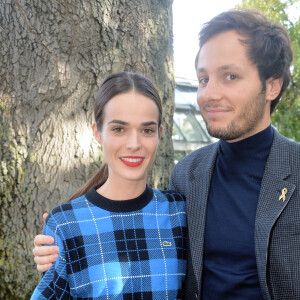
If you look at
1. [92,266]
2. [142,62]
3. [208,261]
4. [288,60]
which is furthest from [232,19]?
[92,266]

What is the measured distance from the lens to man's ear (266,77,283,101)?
2.46 meters

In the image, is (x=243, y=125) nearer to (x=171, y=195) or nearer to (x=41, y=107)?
(x=171, y=195)

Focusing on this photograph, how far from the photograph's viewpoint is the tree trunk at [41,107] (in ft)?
9.55

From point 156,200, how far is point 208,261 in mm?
424

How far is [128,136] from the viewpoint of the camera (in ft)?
6.95

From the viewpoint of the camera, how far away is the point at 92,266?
1994mm

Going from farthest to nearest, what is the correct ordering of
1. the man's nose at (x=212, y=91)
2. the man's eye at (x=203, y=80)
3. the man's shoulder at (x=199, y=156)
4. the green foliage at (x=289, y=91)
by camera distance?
the green foliage at (x=289, y=91), the man's shoulder at (x=199, y=156), the man's eye at (x=203, y=80), the man's nose at (x=212, y=91)

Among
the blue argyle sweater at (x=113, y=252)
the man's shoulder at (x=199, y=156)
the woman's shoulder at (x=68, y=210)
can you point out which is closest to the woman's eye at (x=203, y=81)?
the man's shoulder at (x=199, y=156)

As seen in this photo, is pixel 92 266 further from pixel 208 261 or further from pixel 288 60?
pixel 288 60

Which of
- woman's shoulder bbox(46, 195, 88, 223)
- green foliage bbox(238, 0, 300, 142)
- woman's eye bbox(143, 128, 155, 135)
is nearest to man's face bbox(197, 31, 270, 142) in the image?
woman's eye bbox(143, 128, 155, 135)

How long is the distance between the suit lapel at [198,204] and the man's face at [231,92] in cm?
24

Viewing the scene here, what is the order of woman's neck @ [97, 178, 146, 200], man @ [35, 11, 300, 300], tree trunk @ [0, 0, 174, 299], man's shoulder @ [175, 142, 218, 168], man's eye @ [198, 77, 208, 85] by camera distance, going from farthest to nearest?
tree trunk @ [0, 0, 174, 299]
man's shoulder @ [175, 142, 218, 168]
man's eye @ [198, 77, 208, 85]
woman's neck @ [97, 178, 146, 200]
man @ [35, 11, 300, 300]

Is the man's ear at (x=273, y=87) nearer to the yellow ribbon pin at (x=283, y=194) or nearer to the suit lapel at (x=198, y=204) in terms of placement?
the suit lapel at (x=198, y=204)

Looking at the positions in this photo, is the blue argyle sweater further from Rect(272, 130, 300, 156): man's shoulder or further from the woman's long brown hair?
Rect(272, 130, 300, 156): man's shoulder
